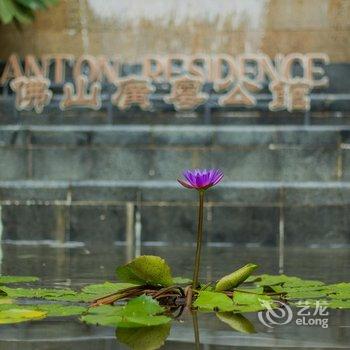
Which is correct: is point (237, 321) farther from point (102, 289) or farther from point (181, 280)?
point (181, 280)

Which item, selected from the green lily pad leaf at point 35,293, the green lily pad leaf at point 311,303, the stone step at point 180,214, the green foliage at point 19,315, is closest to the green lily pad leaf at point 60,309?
the green foliage at point 19,315

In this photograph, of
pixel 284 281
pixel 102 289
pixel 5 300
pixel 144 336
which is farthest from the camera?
pixel 284 281

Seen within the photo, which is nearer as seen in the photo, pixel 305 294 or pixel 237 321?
pixel 237 321

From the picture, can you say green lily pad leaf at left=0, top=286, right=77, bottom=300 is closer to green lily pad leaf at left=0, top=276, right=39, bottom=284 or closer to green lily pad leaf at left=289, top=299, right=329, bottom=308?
green lily pad leaf at left=0, top=276, right=39, bottom=284

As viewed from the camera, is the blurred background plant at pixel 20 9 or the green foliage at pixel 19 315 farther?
the blurred background plant at pixel 20 9

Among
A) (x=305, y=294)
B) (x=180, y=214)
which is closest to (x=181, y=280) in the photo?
(x=305, y=294)

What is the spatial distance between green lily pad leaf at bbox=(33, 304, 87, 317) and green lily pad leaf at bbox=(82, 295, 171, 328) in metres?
0.06

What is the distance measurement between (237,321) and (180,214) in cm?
463

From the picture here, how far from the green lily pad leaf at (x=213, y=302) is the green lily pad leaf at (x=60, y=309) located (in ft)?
1.64

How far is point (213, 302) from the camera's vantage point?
442cm

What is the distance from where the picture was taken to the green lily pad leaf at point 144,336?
11.3 ft

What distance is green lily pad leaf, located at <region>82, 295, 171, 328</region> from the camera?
12.8ft

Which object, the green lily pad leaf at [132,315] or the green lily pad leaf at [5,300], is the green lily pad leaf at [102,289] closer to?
the green lily pad leaf at [5,300]
